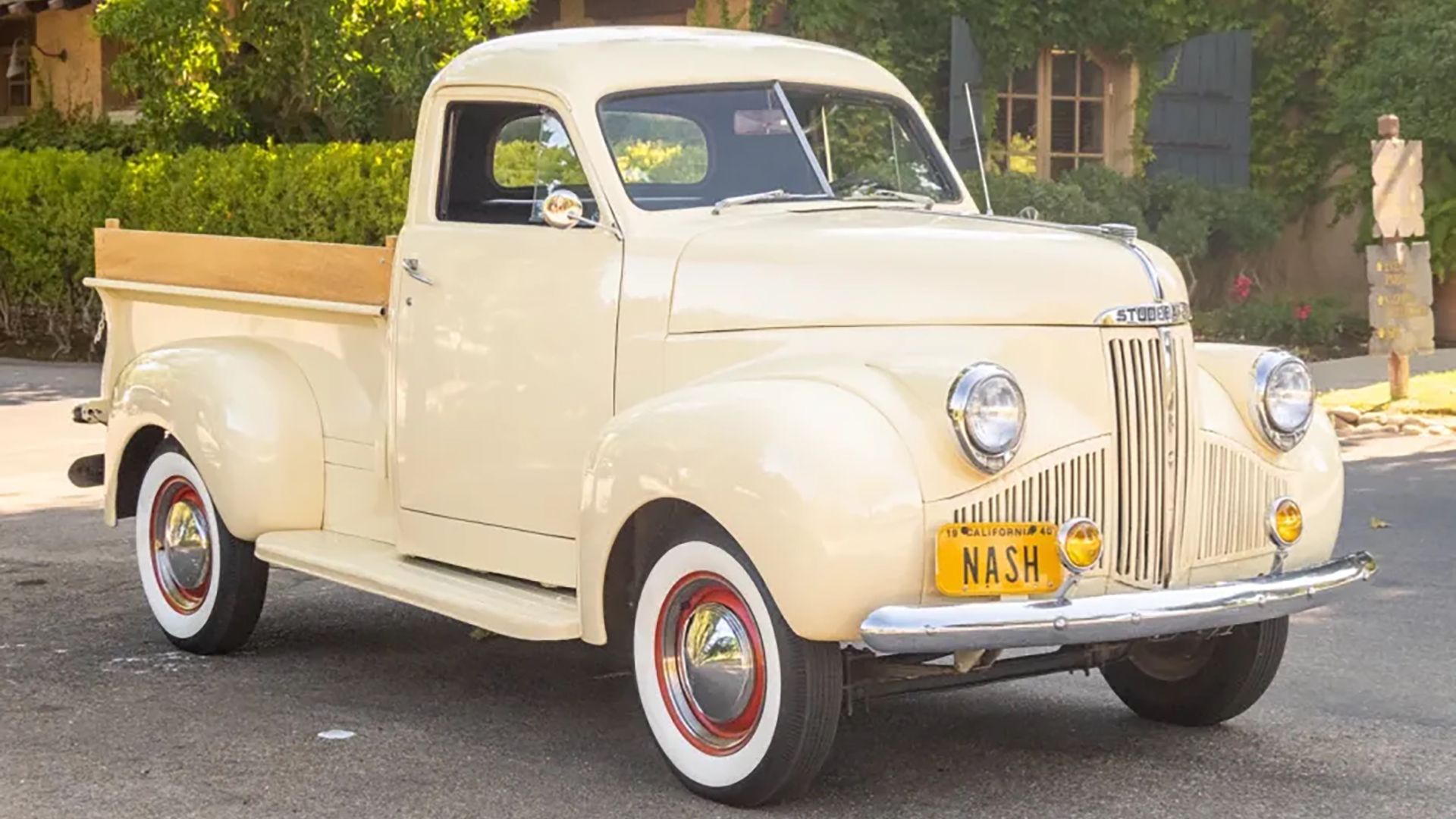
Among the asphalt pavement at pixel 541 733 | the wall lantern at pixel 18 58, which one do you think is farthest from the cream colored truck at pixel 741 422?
the wall lantern at pixel 18 58

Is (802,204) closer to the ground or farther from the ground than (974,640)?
farther from the ground

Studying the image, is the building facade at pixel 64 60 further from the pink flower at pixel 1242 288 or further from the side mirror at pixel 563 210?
the side mirror at pixel 563 210

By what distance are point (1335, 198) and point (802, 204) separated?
47.4ft

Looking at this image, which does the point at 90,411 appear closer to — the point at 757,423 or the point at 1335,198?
the point at 757,423

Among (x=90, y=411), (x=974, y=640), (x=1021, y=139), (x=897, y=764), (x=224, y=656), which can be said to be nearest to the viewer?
(x=974, y=640)

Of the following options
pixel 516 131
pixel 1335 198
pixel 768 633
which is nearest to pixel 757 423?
pixel 768 633

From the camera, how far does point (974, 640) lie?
4.79 meters

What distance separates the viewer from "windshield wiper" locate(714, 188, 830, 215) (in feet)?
19.7

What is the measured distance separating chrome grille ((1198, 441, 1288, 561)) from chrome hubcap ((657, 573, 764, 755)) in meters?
1.16

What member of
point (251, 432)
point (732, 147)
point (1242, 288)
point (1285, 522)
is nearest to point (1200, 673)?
point (1285, 522)

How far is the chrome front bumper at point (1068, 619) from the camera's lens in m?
4.76

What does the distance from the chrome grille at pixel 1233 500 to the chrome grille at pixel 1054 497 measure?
366 mm

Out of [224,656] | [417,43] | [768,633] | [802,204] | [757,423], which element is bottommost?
[224,656]

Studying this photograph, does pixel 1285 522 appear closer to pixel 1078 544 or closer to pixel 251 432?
pixel 1078 544
